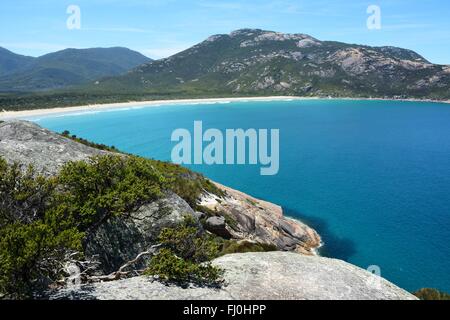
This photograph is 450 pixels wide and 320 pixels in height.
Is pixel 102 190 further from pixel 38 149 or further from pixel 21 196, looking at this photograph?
pixel 38 149

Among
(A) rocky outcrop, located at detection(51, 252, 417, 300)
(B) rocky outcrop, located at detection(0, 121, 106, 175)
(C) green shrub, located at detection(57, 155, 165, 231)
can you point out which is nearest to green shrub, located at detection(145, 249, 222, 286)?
(A) rocky outcrop, located at detection(51, 252, 417, 300)

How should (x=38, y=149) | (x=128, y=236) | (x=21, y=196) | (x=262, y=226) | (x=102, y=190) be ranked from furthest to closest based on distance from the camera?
(x=262, y=226)
(x=38, y=149)
(x=128, y=236)
(x=102, y=190)
(x=21, y=196)

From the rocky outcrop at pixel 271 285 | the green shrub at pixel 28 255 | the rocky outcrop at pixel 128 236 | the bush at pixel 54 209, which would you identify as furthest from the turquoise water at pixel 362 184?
the green shrub at pixel 28 255

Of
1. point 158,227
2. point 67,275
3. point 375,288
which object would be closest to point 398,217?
point 375,288

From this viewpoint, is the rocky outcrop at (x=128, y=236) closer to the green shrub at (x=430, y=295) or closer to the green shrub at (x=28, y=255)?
the green shrub at (x=28, y=255)

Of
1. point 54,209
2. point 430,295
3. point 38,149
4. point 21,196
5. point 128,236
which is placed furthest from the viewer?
point 38,149

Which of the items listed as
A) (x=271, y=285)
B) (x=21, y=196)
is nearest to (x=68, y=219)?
(x=21, y=196)
